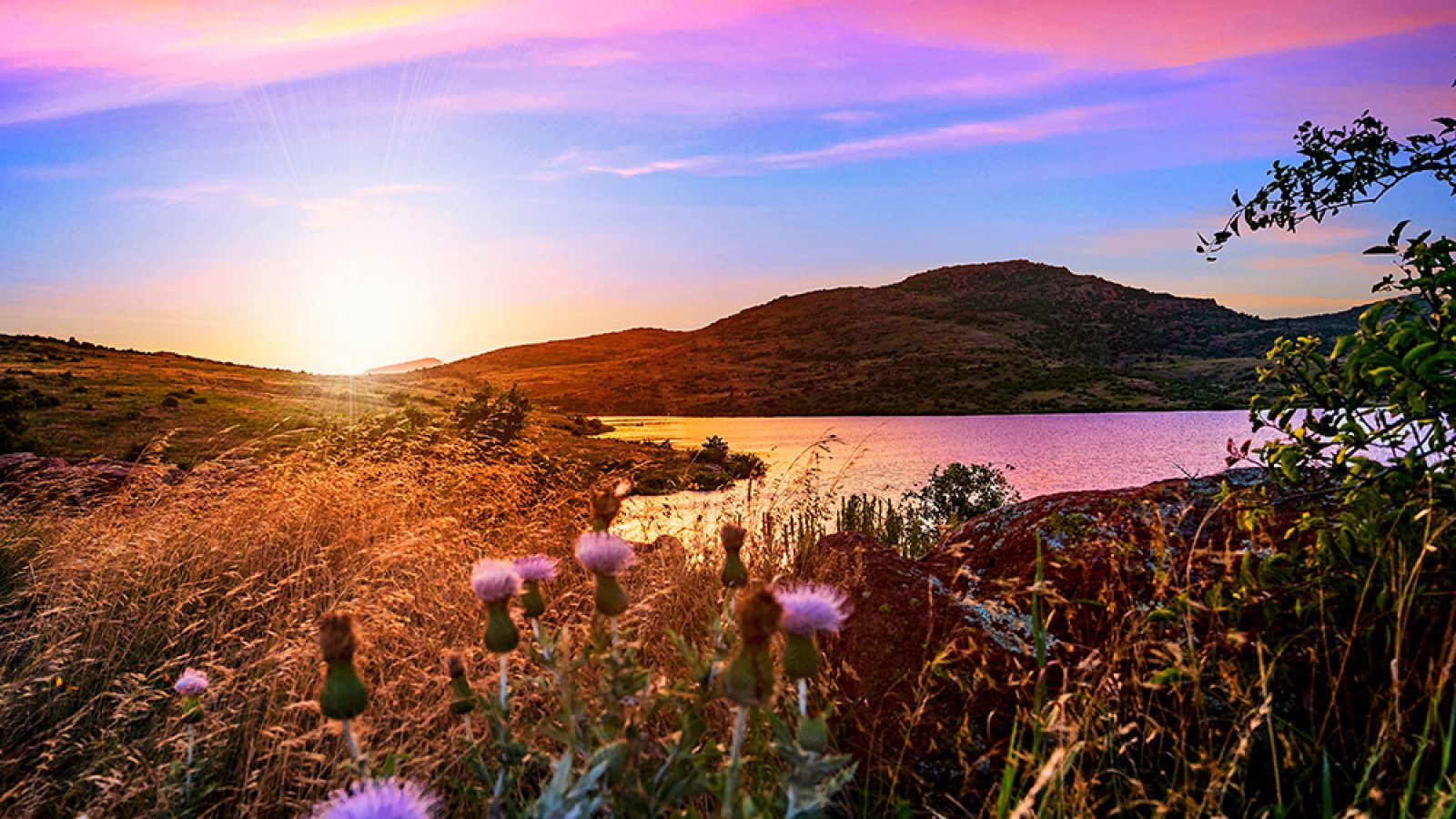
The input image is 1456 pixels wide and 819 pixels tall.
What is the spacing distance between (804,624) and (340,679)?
3.05 ft

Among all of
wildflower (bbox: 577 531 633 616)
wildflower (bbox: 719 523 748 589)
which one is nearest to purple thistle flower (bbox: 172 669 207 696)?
wildflower (bbox: 577 531 633 616)

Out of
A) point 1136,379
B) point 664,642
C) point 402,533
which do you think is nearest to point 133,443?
point 402,533

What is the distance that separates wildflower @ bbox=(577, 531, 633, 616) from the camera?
1.82 meters

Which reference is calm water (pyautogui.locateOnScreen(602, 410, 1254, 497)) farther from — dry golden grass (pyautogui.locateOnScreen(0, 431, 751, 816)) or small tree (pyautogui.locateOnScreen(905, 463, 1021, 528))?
dry golden grass (pyautogui.locateOnScreen(0, 431, 751, 816))

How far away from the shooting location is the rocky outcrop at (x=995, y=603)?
2.86 metres

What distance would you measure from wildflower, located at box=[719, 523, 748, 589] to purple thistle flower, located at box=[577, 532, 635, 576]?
27 centimetres

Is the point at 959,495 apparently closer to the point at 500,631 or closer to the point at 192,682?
the point at 192,682

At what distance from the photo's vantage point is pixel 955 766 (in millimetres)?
2834

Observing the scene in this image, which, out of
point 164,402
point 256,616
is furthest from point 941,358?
point 256,616

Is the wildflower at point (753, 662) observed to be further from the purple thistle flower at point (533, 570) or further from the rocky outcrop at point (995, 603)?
the rocky outcrop at point (995, 603)

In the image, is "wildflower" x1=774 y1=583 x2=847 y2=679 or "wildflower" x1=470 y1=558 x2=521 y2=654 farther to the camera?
"wildflower" x1=470 y1=558 x2=521 y2=654

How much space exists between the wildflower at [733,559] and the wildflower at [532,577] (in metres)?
0.44

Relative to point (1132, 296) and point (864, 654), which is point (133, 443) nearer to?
point (864, 654)

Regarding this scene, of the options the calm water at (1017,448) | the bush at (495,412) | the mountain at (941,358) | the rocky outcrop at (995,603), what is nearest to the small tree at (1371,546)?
the rocky outcrop at (995,603)
